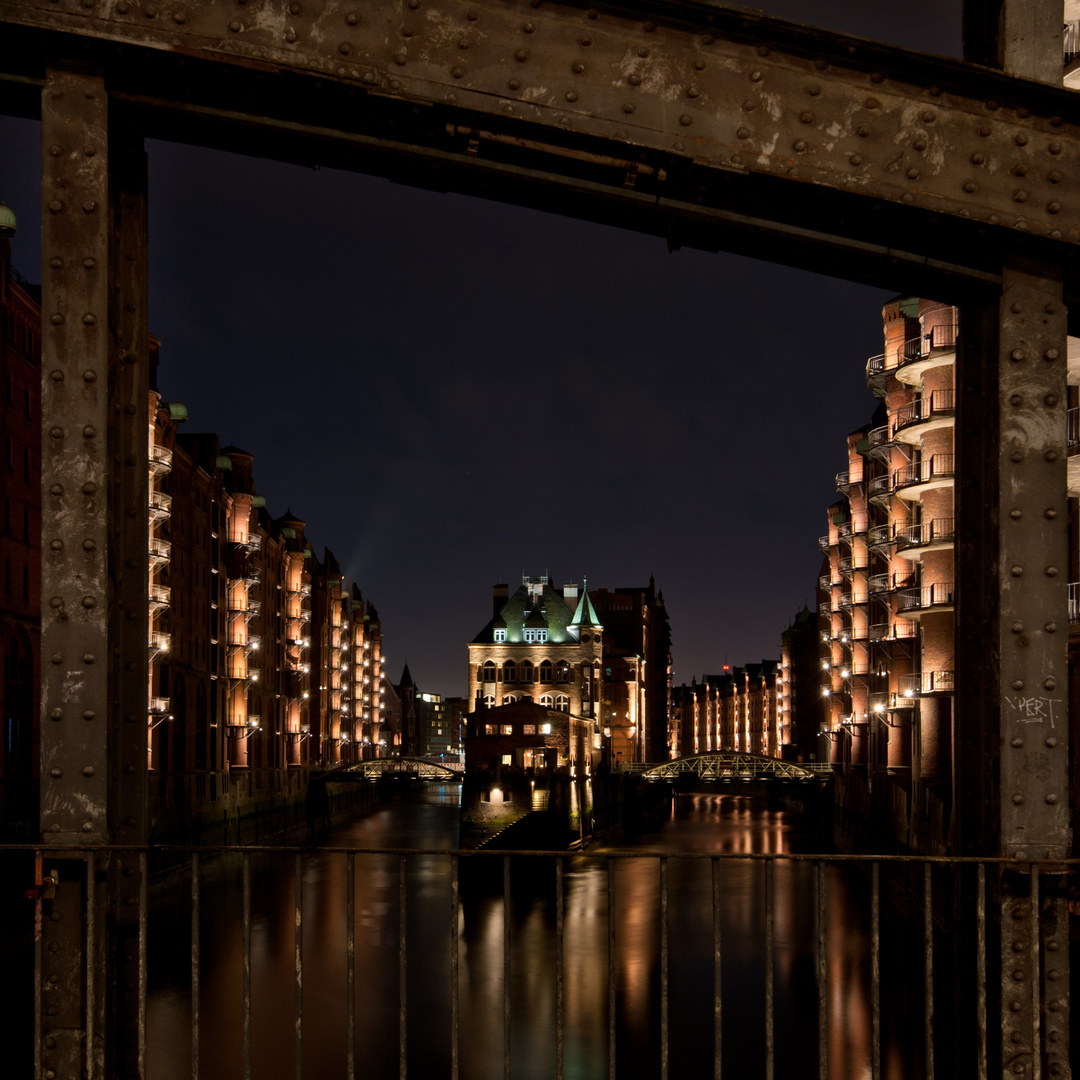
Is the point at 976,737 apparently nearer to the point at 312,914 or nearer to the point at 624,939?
the point at 624,939

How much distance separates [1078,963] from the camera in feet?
69.8

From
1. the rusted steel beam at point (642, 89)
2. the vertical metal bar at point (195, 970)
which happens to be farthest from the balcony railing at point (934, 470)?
the vertical metal bar at point (195, 970)

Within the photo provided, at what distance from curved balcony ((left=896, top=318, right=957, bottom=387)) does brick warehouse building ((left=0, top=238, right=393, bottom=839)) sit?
76.9 feet

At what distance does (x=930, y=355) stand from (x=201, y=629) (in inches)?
1417

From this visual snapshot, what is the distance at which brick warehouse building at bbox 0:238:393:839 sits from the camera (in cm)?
3638

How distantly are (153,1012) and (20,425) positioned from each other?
1856 cm

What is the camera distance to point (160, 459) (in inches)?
1812

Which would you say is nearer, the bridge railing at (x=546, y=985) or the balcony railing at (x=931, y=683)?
the bridge railing at (x=546, y=985)

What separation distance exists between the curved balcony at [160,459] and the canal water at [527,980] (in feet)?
51.7

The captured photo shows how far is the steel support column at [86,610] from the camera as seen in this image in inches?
200

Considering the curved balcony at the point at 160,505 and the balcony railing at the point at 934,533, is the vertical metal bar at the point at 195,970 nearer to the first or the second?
the balcony railing at the point at 934,533

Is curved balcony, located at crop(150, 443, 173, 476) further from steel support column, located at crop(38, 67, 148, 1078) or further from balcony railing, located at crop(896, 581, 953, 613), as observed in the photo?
steel support column, located at crop(38, 67, 148, 1078)

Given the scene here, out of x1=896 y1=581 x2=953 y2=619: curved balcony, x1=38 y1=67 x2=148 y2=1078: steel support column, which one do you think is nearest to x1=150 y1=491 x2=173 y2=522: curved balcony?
x1=896 y1=581 x2=953 y2=619: curved balcony

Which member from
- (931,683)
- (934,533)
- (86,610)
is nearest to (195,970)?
(86,610)
